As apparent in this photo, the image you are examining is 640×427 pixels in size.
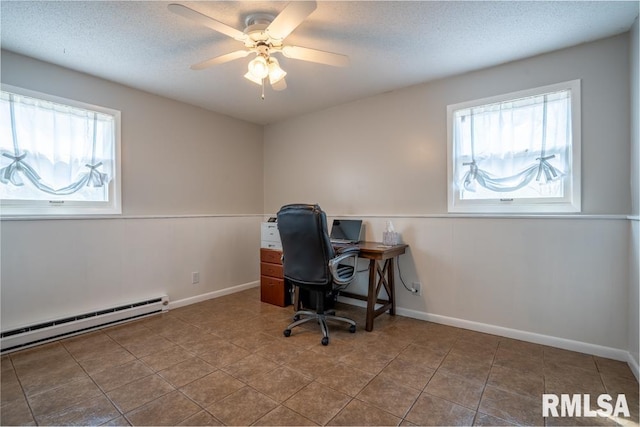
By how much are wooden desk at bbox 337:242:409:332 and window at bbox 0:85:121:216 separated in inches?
101

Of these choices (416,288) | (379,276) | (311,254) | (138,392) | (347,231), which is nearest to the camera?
(138,392)

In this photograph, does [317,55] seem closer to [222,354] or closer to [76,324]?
→ [222,354]

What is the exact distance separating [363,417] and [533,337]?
1787mm

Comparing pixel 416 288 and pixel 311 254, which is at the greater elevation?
pixel 311 254

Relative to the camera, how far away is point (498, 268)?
2629mm

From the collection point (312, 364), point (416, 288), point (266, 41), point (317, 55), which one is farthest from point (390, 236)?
point (266, 41)

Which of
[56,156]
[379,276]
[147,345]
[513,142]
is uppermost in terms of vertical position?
[513,142]

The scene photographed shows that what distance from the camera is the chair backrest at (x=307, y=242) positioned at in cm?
240

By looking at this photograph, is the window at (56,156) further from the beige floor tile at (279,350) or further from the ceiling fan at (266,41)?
the beige floor tile at (279,350)

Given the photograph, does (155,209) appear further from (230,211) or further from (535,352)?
(535,352)

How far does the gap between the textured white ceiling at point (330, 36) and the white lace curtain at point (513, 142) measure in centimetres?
42

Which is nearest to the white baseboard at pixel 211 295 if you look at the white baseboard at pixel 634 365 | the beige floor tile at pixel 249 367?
the beige floor tile at pixel 249 367

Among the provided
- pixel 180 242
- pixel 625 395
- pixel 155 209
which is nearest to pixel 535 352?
pixel 625 395

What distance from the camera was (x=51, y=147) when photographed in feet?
8.57
